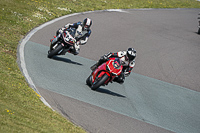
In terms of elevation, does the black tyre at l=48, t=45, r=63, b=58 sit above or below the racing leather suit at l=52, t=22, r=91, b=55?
below

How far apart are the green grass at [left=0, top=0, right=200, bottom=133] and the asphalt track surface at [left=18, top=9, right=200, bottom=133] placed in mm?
471

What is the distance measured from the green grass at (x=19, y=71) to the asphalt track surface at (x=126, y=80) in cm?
47

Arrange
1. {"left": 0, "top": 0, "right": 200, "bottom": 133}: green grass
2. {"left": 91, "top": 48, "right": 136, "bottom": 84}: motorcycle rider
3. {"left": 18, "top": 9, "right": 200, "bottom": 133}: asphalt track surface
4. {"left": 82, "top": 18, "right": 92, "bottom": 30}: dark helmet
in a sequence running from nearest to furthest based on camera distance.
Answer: {"left": 0, "top": 0, "right": 200, "bottom": 133}: green grass
{"left": 18, "top": 9, "right": 200, "bottom": 133}: asphalt track surface
{"left": 91, "top": 48, "right": 136, "bottom": 84}: motorcycle rider
{"left": 82, "top": 18, "right": 92, "bottom": 30}: dark helmet

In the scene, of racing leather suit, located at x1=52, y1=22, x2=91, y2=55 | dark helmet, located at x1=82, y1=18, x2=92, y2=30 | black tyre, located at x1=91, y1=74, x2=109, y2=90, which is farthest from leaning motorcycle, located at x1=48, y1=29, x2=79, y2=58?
black tyre, located at x1=91, y1=74, x2=109, y2=90

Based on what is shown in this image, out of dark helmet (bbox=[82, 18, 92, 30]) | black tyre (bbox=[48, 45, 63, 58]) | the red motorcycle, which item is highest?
dark helmet (bbox=[82, 18, 92, 30])

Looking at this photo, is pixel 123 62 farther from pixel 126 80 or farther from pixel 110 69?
pixel 126 80

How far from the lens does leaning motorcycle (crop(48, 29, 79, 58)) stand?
1316 cm

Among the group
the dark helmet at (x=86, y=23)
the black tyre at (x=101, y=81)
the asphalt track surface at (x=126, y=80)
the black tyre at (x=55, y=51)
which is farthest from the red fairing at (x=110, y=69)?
the dark helmet at (x=86, y=23)

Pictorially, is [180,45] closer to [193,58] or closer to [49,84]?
[193,58]

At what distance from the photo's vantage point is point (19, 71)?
1048 centimetres

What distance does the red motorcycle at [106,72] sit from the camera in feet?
34.7

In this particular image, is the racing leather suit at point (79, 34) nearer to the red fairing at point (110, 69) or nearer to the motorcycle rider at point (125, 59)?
the motorcycle rider at point (125, 59)

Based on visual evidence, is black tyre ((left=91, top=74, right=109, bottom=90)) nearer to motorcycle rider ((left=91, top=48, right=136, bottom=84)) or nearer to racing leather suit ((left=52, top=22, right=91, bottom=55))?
motorcycle rider ((left=91, top=48, right=136, bottom=84))

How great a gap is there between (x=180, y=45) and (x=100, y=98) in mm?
12765
